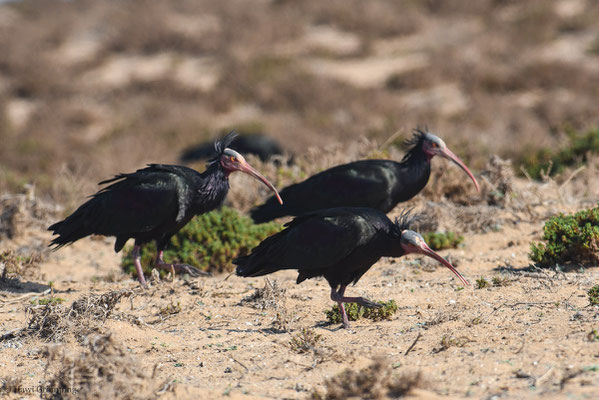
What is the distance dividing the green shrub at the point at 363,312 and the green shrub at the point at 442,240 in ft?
7.32

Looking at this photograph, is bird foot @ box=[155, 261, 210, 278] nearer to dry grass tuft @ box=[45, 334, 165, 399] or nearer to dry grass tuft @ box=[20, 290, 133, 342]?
dry grass tuft @ box=[20, 290, 133, 342]

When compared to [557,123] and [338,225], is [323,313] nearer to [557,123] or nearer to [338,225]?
Answer: [338,225]

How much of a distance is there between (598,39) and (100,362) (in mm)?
22164

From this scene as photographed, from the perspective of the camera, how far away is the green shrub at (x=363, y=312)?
6492 mm

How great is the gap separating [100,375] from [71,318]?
158 cm

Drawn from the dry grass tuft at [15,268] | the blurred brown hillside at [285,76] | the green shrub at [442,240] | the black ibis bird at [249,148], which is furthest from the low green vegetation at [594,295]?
the black ibis bird at [249,148]

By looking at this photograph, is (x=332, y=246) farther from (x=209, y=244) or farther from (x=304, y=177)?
(x=304, y=177)

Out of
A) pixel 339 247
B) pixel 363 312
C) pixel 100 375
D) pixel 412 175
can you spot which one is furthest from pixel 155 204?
pixel 100 375

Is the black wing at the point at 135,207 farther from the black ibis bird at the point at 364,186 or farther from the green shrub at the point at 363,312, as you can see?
the green shrub at the point at 363,312

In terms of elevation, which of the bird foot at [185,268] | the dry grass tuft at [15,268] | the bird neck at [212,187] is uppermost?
the bird neck at [212,187]

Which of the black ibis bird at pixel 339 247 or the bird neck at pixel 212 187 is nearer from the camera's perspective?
the black ibis bird at pixel 339 247

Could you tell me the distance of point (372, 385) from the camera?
458 centimetres

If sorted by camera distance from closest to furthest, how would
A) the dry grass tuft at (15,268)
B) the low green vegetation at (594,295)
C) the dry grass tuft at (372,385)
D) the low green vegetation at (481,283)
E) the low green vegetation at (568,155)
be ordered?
the dry grass tuft at (372,385), the low green vegetation at (594,295), the low green vegetation at (481,283), the dry grass tuft at (15,268), the low green vegetation at (568,155)

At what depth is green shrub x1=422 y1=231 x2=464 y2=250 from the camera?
8.69 m
